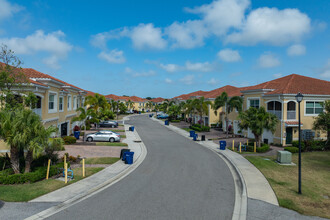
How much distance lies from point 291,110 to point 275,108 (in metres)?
1.80

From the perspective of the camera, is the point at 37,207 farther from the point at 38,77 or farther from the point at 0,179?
the point at 38,77

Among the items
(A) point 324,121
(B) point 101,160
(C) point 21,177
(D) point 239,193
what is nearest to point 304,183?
(D) point 239,193

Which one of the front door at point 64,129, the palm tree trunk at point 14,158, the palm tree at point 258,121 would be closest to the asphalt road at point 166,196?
the palm tree trunk at point 14,158

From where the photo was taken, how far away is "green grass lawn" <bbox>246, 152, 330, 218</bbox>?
1033 cm

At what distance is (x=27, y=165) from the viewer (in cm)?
1347

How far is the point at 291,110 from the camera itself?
1089 inches

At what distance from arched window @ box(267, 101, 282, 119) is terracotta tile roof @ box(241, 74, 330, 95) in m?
1.46

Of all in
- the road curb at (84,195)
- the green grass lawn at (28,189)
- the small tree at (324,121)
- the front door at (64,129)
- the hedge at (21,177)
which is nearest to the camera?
the road curb at (84,195)

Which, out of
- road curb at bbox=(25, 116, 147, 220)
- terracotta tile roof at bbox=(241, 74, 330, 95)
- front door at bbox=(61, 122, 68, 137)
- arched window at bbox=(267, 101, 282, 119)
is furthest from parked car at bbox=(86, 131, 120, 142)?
terracotta tile roof at bbox=(241, 74, 330, 95)

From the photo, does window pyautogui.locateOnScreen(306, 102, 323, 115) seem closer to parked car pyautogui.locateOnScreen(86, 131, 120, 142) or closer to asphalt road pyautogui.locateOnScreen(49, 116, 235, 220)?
asphalt road pyautogui.locateOnScreen(49, 116, 235, 220)

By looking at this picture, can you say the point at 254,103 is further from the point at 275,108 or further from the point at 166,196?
the point at 166,196

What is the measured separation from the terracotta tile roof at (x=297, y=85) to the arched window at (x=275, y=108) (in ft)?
4.79

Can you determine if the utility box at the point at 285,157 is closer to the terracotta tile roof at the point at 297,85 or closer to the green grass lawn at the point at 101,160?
the terracotta tile roof at the point at 297,85

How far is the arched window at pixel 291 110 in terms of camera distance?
89.0 ft
